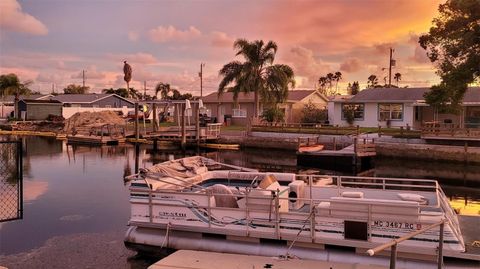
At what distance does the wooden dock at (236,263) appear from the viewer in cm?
921

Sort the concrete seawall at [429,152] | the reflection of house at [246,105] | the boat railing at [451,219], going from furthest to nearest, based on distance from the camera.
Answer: the reflection of house at [246,105] < the concrete seawall at [429,152] < the boat railing at [451,219]

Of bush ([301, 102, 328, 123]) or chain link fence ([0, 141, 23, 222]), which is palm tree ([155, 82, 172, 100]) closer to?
bush ([301, 102, 328, 123])

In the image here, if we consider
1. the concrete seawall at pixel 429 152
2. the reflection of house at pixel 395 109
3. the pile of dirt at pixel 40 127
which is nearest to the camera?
the concrete seawall at pixel 429 152

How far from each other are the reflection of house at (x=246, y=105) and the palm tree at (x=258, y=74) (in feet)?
16.1

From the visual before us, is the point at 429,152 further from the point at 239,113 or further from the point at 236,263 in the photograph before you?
the point at 239,113

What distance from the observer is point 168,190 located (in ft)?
40.0

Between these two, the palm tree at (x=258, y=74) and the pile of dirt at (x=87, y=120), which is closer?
the palm tree at (x=258, y=74)

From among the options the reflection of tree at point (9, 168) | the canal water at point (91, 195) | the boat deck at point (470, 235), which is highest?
the boat deck at point (470, 235)

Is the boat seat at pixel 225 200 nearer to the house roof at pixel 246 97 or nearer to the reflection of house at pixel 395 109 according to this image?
the reflection of house at pixel 395 109

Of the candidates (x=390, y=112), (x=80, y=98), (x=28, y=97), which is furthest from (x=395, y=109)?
(x=28, y=97)

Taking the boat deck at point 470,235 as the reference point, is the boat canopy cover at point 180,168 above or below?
above

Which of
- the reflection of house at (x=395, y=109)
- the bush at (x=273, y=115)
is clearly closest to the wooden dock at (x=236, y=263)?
the reflection of house at (x=395, y=109)

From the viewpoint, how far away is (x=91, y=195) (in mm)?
21844

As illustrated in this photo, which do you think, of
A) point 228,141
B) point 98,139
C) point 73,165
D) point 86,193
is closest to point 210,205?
point 86,193
